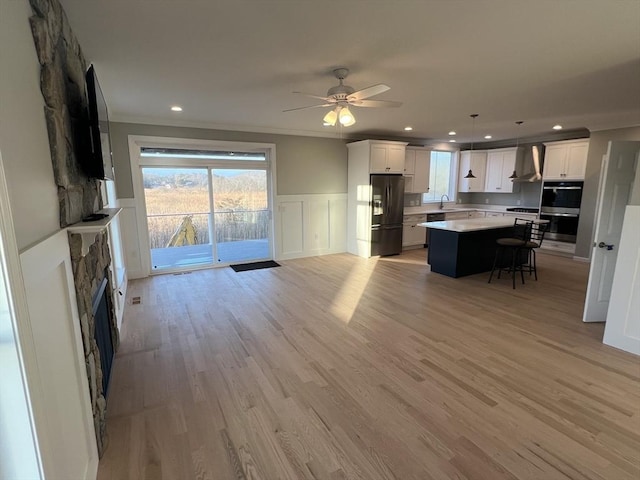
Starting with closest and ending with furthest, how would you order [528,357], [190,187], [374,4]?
[374,4] → [528,357] → [190,187]

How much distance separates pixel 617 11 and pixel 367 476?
311 centimetres

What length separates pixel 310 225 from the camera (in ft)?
21.8

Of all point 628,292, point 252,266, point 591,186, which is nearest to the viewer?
point 628,292

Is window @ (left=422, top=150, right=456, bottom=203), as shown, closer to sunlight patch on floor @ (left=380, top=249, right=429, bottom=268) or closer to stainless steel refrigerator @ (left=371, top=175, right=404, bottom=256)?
stainless steel refrigerator @ (left=371, top=175, right=404, bottom=256)

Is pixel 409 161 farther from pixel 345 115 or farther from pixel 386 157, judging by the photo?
pixel 345 115

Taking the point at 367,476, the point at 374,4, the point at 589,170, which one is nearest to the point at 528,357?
the point at 367,476

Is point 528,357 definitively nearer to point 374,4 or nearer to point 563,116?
point 374,4

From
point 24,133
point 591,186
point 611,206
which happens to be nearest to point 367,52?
point 24,133

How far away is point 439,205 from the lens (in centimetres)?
836

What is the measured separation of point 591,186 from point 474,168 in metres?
2.52

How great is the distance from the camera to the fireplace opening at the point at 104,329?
2.21 metres

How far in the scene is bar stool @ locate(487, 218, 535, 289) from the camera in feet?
15.7

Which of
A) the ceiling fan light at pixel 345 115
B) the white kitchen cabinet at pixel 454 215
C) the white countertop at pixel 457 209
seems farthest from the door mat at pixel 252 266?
the white kitchen cabinet at pixel 454 215

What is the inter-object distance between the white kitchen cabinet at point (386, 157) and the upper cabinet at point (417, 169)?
640 mm
